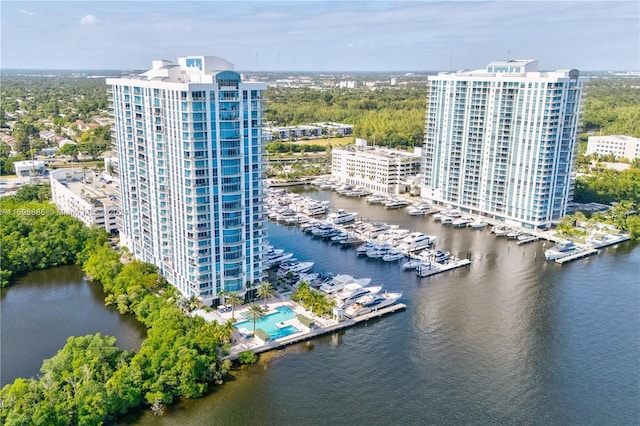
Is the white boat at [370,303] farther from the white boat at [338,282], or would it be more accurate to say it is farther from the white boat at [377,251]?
the white boat at [377,251]

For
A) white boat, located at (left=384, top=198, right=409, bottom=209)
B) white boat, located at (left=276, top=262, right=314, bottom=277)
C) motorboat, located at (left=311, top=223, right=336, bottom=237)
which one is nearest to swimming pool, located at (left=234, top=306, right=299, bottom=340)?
white boat, located at (left=276, top=262, right=314, bottom=277)

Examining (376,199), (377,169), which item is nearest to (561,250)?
(376,199)

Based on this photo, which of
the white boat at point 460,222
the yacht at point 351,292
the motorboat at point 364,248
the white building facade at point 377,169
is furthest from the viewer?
the white building facade at point 377,169

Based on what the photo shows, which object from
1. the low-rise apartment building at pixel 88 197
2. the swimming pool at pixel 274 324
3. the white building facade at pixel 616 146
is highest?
the white building facade at pixel 616 146

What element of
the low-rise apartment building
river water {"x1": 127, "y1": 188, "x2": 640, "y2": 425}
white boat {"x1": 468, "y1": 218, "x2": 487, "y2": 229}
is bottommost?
river water {"x1": 127, "y1": 188, "x2": 640, "y2": 425}

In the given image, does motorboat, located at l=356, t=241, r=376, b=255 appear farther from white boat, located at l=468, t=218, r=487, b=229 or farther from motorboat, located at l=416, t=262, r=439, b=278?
white boat, located at l=468, t=218, r=487, b=229

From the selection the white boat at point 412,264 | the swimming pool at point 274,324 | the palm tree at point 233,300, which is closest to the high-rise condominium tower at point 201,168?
the palm tree at point 233,300

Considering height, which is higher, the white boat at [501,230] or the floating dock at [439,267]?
the white boat at [501,230]

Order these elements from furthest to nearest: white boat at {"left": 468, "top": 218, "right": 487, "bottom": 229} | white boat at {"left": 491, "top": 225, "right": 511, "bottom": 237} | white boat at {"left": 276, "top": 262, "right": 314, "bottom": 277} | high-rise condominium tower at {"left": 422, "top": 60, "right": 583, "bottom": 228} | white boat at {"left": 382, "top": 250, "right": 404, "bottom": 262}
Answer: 1. white boat at {"left": 468, "top": 218, "right": 487, "bottom": 229}
2. white boat at {"left": 491, "top": 225, "right": 511, "bottom": 237}
3. high-rise condominium tower at {"left": 422, "top": 60, "right": 583, "bottom": 228}
4. white boat at {"left": 382, "top": 250, "right": 404, "bottom": 262}
5. white boat at {"left": 276, "top": 262, "right": 314, "bottom": 277}
